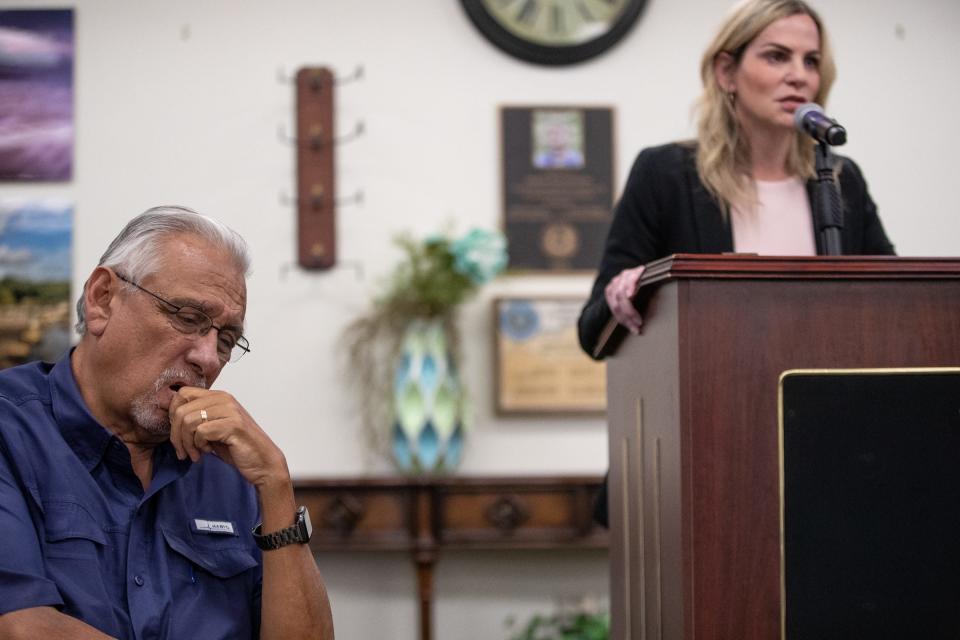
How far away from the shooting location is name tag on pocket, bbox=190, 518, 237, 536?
66.1 inches

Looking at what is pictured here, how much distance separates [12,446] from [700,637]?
932mm

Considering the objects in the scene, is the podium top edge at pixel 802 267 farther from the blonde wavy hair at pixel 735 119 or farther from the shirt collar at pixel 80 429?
the shirt collar at pixel 80 429

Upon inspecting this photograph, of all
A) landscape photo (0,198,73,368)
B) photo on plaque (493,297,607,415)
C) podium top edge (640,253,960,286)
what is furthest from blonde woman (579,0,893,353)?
landscape photo (0,198,73,368)

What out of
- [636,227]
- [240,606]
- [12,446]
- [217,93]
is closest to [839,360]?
[636,227]

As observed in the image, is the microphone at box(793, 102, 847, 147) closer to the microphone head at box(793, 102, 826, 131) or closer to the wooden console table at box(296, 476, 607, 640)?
the microphone head at box(793, 102, 826, 131)

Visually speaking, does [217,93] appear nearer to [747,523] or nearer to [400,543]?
[400,543]

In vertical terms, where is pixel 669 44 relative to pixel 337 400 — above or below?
above

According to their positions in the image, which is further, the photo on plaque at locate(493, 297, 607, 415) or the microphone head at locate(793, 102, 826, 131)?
the photo on plaque at locate(493, 297, 607, 415)

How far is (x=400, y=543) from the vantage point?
12.8 feet

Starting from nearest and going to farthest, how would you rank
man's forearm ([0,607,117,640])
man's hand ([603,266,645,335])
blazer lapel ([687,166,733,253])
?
man's forearm ([0,607,117,640]) < man's hand ([603,266,645,335]) < blazer lapel ([687,166,733,253])

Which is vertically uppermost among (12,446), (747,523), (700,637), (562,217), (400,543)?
(562,217)

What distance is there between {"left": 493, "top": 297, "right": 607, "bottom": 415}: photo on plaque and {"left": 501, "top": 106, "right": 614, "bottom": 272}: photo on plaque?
0.16 m

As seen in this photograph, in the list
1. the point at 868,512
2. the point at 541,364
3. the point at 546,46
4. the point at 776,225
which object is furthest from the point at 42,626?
the point at 546,46

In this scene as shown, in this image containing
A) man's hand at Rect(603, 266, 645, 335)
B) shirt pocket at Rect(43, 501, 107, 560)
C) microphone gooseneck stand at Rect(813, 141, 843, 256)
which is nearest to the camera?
shirt pocket at Rect(43, 501, 107, 560)
